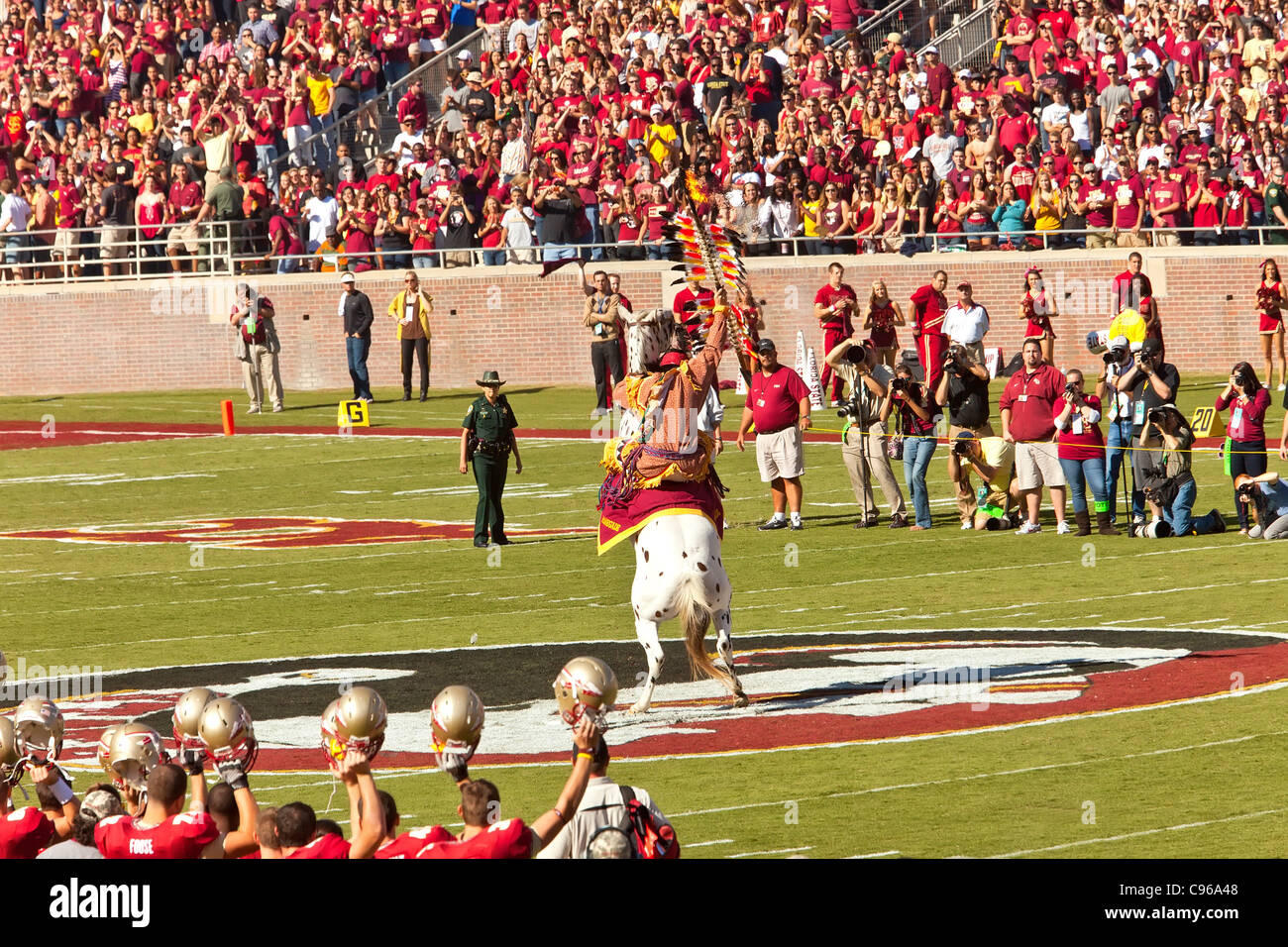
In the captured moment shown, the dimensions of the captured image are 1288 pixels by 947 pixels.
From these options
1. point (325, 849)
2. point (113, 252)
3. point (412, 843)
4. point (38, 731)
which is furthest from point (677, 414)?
point (113, 252)

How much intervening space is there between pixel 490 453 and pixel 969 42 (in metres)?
19.1

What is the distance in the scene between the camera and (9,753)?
7.75 metres

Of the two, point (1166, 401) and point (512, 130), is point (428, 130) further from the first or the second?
point (1166, 401)

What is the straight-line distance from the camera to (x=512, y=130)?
3875 centimetres

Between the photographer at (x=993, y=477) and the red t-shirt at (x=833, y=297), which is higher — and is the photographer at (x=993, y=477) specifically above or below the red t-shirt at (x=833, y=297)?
below

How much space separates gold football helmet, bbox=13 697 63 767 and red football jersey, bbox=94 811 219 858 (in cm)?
114

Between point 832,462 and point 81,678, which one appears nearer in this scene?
point 81,678

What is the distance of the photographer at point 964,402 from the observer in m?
21.7

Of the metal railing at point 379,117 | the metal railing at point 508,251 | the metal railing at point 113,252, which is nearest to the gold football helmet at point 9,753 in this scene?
the metal railing at point 508,251

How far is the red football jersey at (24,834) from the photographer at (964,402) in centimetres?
1516

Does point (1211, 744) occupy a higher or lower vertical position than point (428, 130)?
lower

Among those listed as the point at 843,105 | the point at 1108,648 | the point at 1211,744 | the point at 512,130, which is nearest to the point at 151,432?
the point at 512,130

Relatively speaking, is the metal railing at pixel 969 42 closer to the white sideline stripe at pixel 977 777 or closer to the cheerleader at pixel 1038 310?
the cheerleader at pixel 1038 310

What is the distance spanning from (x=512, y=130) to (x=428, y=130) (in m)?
2.11
